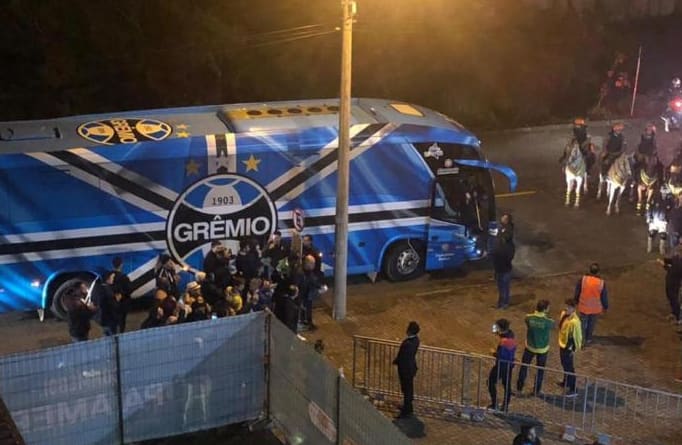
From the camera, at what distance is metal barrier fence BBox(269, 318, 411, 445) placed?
10328 millimetres

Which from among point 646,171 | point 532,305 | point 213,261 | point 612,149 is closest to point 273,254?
point 213,261

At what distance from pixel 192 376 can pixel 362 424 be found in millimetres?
2941

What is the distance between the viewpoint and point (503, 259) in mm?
16766

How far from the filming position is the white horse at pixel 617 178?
22.5m

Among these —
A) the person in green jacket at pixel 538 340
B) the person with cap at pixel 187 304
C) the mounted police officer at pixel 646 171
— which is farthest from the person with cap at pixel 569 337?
the mounted police officer at pixel 646 171

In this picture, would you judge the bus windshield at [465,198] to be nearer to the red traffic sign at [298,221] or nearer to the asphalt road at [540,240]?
the asphalt road at [540,240]

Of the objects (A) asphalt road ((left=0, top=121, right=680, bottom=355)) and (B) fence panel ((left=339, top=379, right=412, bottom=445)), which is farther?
(A) asphalt road ((left=0, top=121, right=680, bottom=355))

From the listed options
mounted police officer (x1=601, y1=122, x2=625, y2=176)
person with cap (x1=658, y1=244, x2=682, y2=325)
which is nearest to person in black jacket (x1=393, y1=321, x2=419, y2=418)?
person with cap (x1=658, y1=244, x2=682, y2=325)

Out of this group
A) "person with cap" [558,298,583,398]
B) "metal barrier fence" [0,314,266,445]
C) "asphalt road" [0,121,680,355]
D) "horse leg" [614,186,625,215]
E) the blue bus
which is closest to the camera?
"metal barrier fence" [0,314,266,445]

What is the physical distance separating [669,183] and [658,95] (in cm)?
1592

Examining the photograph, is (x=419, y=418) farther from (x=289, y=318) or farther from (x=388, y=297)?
(x=388, y=297)

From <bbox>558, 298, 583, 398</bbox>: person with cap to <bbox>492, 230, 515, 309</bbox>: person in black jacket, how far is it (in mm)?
2979

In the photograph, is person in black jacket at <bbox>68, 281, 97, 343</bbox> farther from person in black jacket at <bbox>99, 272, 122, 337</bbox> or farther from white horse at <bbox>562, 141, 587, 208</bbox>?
white horse at <bbox>562, 141, 587, 208</bbox>

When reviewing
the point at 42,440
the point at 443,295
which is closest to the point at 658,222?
the point at 443,295
